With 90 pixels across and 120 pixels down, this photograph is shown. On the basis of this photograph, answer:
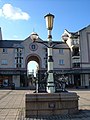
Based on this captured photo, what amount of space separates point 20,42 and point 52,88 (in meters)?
45.1

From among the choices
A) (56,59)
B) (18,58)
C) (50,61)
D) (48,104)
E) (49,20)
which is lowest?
(48,104)

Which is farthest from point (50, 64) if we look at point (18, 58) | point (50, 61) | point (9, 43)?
point (9, 43)

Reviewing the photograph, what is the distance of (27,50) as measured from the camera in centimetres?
5416

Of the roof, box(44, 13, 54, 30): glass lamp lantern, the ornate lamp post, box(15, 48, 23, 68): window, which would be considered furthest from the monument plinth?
the roof

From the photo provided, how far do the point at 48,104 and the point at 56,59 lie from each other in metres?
44.1

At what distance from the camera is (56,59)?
2142 inches

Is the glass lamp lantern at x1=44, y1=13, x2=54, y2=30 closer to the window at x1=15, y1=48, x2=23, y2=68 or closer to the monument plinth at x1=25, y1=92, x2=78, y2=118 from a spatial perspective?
the monument plinth at x1=25, y1=92, x2=78, y2=118

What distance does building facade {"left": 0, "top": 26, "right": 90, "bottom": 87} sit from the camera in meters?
52.8

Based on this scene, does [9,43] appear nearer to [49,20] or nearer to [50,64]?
[49,20]

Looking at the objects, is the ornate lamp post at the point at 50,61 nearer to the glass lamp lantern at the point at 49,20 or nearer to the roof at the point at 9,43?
the glass lamp lantern at the point at 49,20

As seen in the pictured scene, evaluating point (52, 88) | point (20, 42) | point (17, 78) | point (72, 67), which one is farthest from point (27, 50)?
point (52, 88)

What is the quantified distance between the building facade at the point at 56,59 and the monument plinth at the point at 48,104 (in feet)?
137

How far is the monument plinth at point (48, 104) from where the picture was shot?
10.3 meters

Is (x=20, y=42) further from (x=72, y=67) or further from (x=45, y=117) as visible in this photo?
(x=45, y=117)
